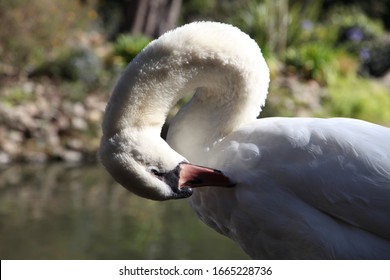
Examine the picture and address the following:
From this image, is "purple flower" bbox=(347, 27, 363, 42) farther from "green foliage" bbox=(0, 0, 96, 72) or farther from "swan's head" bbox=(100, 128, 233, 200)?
"swan's head" bbox=(100, 128, 233, 200)

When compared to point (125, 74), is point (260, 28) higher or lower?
lower

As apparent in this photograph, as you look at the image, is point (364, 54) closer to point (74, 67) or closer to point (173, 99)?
point (74, 67)

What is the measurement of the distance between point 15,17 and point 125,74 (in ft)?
39.8

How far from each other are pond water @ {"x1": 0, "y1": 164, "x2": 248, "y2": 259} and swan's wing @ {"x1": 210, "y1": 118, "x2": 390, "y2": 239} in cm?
478

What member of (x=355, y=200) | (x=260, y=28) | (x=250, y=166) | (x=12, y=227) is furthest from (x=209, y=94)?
(x=260, y=28)

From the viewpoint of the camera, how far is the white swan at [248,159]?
296 cm

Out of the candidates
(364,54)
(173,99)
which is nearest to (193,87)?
(173,99)

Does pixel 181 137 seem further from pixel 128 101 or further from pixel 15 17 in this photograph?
pixel 15 17

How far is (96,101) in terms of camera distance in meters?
14.3

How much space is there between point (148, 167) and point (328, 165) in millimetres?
668

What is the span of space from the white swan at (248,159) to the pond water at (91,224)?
468 centimetres

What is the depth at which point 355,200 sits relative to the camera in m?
3.03

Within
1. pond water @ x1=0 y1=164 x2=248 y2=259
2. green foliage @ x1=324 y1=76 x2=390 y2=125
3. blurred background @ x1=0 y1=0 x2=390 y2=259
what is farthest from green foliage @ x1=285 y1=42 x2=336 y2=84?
pond water @ x1=0 y1=164 x2=248 y2=259

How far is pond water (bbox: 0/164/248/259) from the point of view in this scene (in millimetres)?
8094
